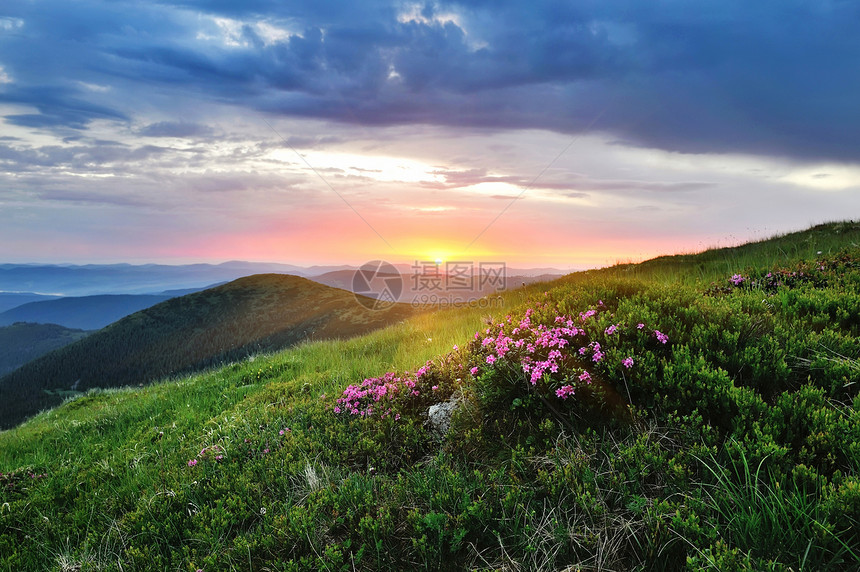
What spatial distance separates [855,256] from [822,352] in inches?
264

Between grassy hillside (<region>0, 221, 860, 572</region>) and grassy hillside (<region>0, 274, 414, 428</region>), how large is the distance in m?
77.5

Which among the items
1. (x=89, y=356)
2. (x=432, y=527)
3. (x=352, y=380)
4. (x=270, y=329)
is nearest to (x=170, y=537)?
(x=432, y=527)

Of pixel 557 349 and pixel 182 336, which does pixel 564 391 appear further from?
pixel 182 336

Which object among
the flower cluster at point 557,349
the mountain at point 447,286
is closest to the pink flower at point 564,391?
the flower cluster at point 557,349

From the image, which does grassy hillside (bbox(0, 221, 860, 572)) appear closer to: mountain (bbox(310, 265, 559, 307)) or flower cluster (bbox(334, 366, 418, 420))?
flower cluster (bbox(334, 366, 418, 420))

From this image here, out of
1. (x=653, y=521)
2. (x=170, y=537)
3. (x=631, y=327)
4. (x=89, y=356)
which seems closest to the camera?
(x=653, y=521)

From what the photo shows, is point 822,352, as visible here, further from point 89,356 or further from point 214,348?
point 89,356

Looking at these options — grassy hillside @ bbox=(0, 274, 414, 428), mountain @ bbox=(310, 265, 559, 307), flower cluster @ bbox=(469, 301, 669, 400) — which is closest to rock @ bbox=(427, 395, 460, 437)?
flower cluster @ bbox=(469, 301, 669, 400)

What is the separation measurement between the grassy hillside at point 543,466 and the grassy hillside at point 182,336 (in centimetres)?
7749

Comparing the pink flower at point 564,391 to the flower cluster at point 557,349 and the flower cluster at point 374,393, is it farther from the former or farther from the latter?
the flower cluster at point 374,393

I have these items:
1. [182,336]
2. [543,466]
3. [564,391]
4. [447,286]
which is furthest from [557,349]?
[182,336]

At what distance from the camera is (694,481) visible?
12.0ft

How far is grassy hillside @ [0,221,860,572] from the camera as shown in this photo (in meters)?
3.39

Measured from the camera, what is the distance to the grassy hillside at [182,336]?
321 feet
